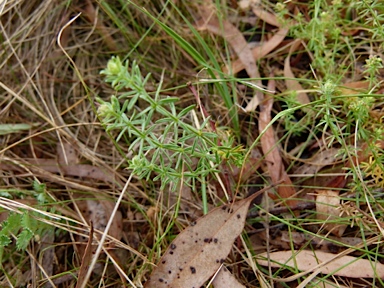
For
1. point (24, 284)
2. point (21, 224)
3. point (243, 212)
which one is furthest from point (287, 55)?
point (24, 284)

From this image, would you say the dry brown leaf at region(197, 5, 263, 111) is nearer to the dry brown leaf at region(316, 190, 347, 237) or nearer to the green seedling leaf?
the dry brown leaf at region(316, 190, 347, 237)

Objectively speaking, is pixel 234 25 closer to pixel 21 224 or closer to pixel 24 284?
pixel 21 224

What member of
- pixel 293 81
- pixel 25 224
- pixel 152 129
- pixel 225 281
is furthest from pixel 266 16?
pixel 25 224

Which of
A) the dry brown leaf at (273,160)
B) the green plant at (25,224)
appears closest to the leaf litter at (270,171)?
the dry brown leaf at (273,160)

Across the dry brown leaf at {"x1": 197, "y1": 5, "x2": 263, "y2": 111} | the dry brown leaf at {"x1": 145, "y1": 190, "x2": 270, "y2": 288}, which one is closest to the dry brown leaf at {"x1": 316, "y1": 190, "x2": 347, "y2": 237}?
the dry brown leaf at {"x1": 145, "y1": 190, "x2": 270, "y2": 288}

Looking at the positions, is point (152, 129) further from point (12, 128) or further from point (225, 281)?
point (12, 128)

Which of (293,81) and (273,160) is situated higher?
(293,81)
